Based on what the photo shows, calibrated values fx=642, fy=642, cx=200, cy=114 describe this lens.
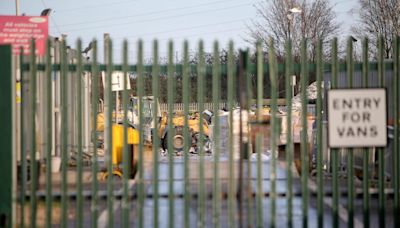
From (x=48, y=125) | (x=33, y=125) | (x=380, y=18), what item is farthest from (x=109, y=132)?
(x=380, y=18)

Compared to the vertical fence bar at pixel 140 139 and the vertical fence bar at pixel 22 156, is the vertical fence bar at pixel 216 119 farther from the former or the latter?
the vertical fence bar at pixel 22 156

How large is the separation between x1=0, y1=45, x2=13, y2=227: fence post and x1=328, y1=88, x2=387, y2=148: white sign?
312cm

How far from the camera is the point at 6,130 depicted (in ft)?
20.7

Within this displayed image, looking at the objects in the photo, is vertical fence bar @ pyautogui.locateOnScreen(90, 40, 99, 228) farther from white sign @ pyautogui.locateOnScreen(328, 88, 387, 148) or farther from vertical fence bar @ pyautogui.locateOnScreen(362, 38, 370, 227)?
vertical fence bar @ pyautogui.locateOnScreen(362, 38, 370, 227)

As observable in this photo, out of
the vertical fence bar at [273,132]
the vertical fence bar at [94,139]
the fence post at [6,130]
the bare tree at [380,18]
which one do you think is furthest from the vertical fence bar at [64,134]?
the bare tree at [380,18]

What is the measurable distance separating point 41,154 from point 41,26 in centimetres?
385

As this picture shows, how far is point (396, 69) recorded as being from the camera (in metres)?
6.45

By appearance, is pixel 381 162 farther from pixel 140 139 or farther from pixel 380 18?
pixel 380 18

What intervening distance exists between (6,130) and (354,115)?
11.1ft

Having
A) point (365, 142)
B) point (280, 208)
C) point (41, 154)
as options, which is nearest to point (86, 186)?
point (41, 154)

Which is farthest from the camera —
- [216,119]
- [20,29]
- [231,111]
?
[20,29]

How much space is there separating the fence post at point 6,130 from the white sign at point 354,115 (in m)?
3.12

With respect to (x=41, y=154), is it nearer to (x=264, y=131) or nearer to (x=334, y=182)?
(x=264, y=131)

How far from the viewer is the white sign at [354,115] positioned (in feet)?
20.1
